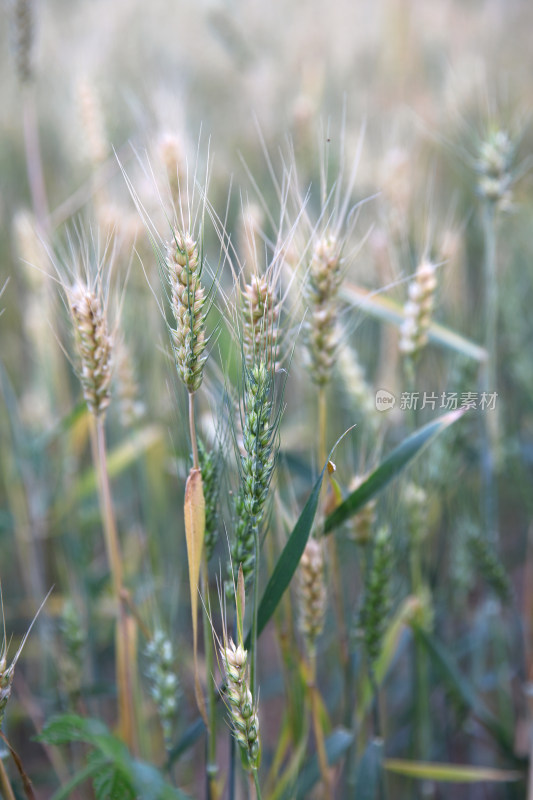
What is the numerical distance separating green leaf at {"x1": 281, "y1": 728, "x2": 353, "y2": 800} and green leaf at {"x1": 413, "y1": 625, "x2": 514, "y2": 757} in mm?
149

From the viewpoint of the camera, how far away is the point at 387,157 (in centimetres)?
133

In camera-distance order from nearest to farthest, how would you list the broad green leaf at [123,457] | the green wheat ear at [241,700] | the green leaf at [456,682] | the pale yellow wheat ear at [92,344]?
the green wheat ear at [241,700]
the pale yellow wheat ear at [92,344]
the green leaf at [456,682]
the broad green leaf at [123,457]

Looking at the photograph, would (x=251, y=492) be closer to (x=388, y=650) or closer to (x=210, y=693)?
(x=210, y=693)

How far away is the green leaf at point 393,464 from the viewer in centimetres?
65

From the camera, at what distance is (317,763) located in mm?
817

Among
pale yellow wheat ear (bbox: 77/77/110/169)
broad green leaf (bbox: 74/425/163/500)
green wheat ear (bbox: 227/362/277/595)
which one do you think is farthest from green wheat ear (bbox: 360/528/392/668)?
pale yellow wheat ear (bbox: 77/77/110/169)

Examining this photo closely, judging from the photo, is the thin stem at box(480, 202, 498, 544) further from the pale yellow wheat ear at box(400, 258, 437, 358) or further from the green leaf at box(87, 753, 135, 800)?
the green leaf at box(87, 753, 135, 800)

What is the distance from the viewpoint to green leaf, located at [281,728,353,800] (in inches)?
30.1

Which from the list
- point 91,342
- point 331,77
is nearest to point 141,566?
point 91,342

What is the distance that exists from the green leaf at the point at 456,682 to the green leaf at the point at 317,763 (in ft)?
0.49

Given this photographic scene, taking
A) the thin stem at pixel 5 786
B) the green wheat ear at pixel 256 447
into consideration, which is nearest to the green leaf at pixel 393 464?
the green wheat ear at pixel 256 447

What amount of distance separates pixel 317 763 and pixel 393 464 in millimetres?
429

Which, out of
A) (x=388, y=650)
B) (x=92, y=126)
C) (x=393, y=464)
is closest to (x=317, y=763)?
(x=388, y=650)

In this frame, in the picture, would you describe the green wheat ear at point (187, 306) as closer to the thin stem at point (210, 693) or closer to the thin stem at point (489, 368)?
the thin stem at point (210, 693)
